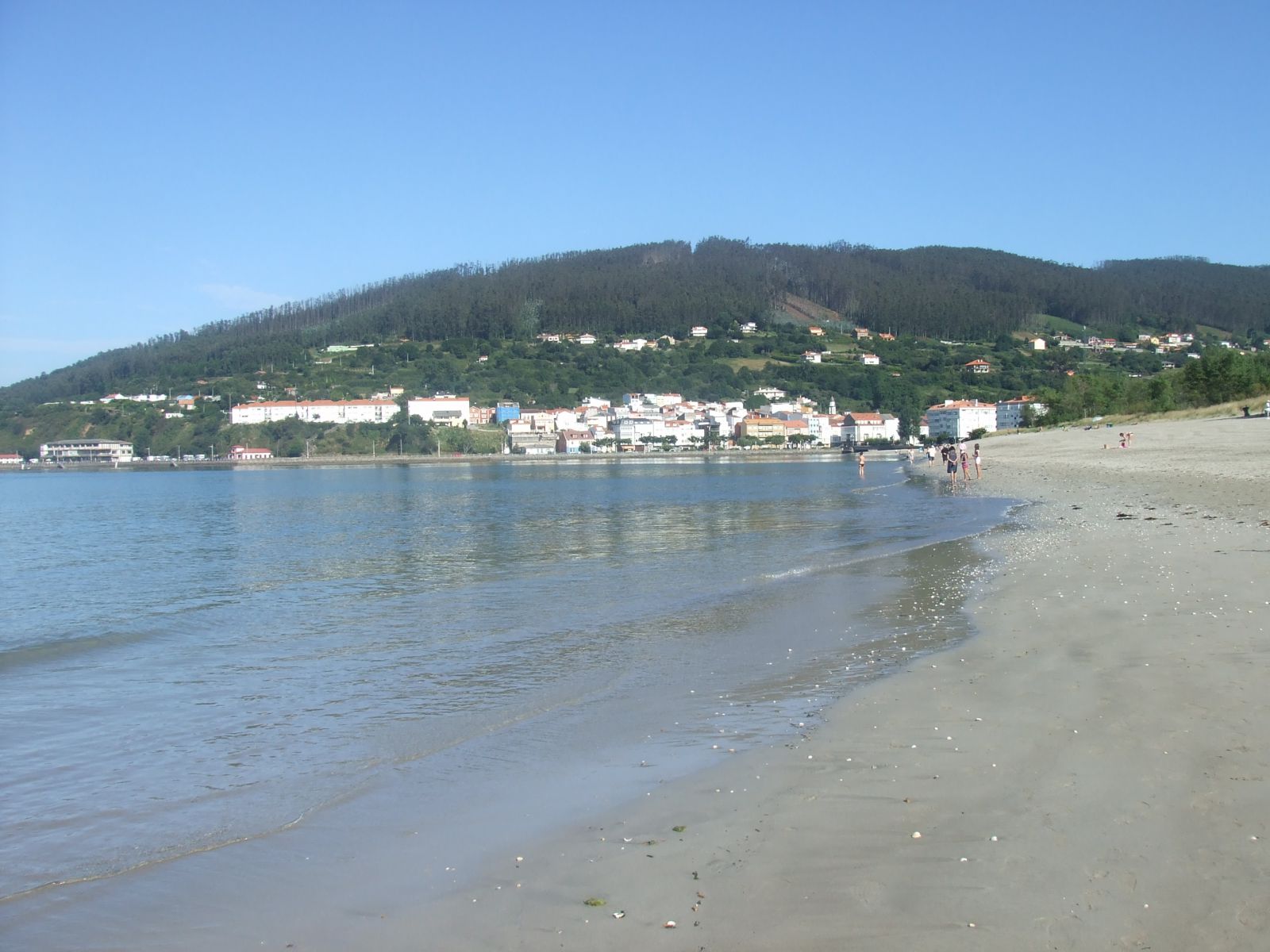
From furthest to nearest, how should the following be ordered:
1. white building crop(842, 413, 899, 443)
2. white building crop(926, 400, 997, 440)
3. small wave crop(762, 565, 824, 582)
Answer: white building crop(842, 413, 899, 443), white building crop(926, 400, 997, 440), small wave crop(762, 565, 824, 582)

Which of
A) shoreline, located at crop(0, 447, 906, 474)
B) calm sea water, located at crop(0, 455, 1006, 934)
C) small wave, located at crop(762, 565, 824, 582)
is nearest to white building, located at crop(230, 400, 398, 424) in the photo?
shoreline, located at crop(0, 447, 906, 474)

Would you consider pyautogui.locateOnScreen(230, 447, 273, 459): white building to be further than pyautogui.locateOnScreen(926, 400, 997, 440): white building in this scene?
Yes

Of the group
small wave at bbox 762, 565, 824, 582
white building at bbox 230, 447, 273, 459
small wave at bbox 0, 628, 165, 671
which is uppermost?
white building at bbox 230, 447, 273, 459

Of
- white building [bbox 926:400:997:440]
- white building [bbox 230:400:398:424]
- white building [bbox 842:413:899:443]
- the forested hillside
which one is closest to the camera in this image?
white building [bbox 926:400:997:440]

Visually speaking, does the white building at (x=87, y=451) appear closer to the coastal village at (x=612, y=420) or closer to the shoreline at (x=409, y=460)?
the coastal village at (x=612, y=420)

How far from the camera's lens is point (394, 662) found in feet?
27.8

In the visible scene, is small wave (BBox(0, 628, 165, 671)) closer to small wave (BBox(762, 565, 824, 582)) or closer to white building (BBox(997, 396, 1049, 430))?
small wave (BBox(762, 565, 824, 582))

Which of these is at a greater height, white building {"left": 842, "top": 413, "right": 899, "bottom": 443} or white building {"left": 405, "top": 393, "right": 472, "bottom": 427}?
white building {"left": 405, "top": 393, "right": 472, "bottom": 427}

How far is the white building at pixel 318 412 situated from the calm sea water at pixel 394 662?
89.0 m

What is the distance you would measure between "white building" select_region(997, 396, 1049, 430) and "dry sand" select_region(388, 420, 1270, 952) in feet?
280

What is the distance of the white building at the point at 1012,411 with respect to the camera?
87.7m

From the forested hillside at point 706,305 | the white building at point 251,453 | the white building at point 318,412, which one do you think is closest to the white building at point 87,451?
the white building at point 318,412

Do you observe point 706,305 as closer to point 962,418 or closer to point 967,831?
point 962,418

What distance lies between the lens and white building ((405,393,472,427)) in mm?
107750
